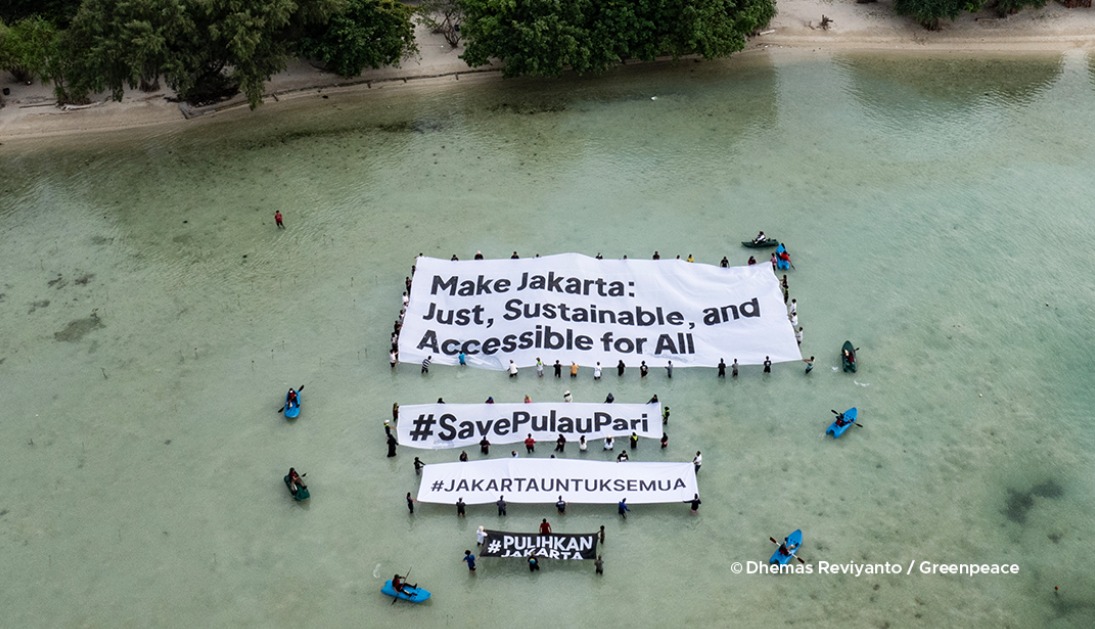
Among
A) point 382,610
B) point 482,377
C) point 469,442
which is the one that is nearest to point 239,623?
point 382,610

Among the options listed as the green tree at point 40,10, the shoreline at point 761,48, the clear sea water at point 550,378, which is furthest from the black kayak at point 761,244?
the green tree at point 40,10

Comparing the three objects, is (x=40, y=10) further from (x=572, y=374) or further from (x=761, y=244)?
(x=761, y=244)

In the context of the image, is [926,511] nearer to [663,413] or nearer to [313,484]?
[663,413]

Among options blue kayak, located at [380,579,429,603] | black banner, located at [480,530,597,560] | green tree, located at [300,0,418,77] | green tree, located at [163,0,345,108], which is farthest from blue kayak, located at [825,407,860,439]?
green tree, located at [163,0,345,108]

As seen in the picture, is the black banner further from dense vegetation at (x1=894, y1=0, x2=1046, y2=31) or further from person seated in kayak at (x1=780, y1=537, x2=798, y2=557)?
dense vegetation at (x1=894, y1=0, x2=1046, y2=31)

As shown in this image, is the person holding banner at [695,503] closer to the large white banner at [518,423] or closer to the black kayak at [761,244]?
the large white banner at [518,423]

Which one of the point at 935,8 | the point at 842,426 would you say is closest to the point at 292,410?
the point at 842,426
